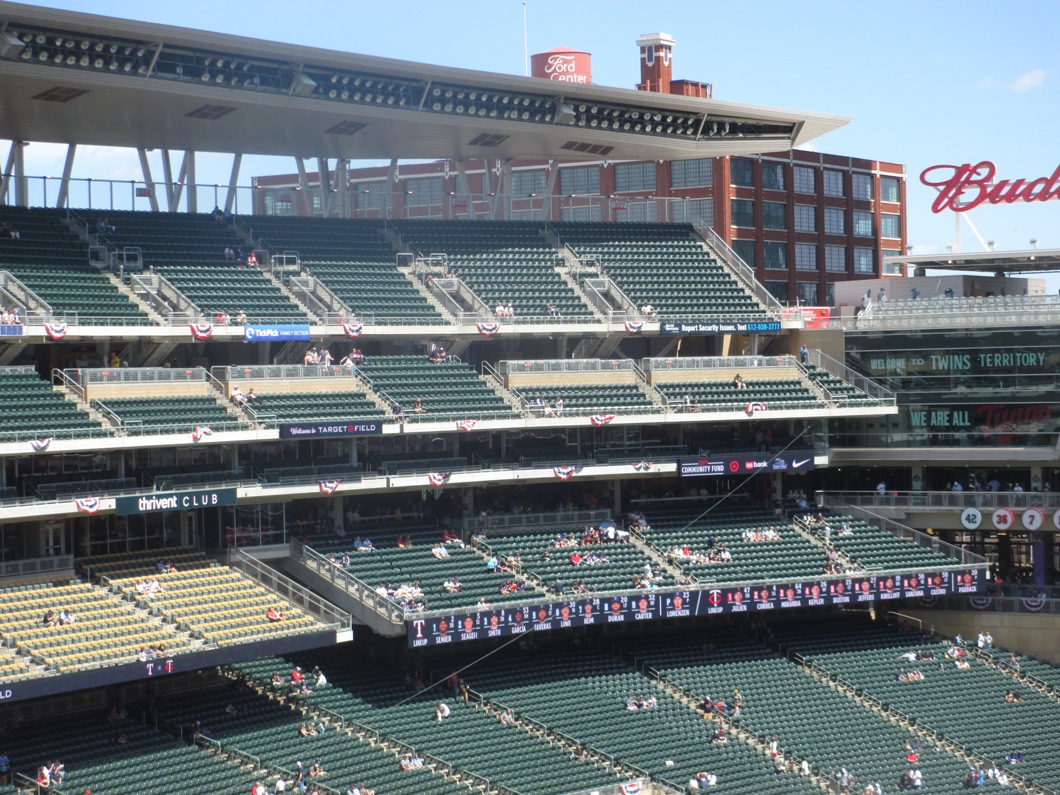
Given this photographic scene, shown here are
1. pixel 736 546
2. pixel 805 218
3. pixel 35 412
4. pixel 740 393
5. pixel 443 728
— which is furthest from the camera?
pixel 805 218

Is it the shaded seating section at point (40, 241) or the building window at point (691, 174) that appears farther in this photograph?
the building window at point (691, 174)

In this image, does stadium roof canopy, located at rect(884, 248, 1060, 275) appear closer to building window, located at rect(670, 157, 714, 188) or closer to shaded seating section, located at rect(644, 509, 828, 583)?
shaded seating section, located at rect(644, 509, 828, 583)

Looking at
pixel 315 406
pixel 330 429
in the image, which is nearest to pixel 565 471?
pixel 330 429

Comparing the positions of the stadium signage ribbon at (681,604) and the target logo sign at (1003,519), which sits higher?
the target logo sign at (1003,519)

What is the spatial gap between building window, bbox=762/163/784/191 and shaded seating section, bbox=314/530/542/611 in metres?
39.0

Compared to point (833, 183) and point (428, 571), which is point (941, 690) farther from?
point (833, 183)

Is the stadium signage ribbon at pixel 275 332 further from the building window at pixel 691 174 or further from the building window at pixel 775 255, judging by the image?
the building window at pixel 775 255

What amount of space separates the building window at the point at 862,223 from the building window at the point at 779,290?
7829mm

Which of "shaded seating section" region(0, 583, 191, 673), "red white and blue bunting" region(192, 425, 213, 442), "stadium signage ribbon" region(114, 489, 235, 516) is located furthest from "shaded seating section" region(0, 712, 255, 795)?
"red white and blue bunting" region(192, 425, 213, 442)

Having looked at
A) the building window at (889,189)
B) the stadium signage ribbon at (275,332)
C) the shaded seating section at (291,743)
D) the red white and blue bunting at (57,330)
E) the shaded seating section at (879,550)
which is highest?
the building window at (889,189)

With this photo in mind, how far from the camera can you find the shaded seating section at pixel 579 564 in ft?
→ 159

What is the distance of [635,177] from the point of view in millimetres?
80750

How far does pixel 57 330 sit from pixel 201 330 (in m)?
4.60

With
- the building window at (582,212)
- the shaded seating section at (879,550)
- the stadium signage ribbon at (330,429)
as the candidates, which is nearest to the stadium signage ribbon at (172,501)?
the stadium signage ribbon at (330,429)
